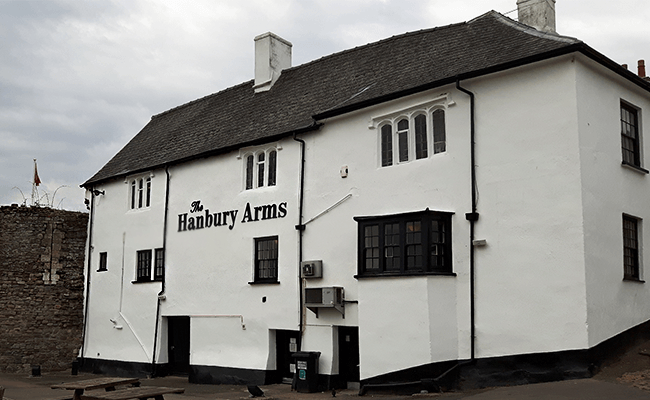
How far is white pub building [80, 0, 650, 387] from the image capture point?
13.9 meters

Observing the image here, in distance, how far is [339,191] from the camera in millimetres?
17812

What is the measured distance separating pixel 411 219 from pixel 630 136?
5526 mm

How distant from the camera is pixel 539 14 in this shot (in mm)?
17250

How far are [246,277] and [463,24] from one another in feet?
31.1

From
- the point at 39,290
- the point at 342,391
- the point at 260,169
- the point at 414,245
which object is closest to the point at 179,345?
the point at 39,290

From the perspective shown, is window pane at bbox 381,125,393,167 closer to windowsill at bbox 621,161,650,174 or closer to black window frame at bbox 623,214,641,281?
windowsill at bbox 621,161,650,174

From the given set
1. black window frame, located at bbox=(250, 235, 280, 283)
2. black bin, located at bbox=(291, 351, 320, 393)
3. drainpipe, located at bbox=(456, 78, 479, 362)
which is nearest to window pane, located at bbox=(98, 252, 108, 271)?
black window frame, located at bbox=(250, 235, 280, 283)

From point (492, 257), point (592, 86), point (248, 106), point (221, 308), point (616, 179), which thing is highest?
point (248, 106)

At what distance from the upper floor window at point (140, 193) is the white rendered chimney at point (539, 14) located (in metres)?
13.8

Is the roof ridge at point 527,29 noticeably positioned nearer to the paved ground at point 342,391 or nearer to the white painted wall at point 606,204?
the white painted wall at point 606,204

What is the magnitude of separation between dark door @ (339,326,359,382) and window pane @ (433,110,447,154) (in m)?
4.99

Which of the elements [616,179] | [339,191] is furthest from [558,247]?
[339,191]

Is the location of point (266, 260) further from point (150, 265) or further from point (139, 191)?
point (139, 191)

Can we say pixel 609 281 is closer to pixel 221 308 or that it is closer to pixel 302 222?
pixel 302 222
